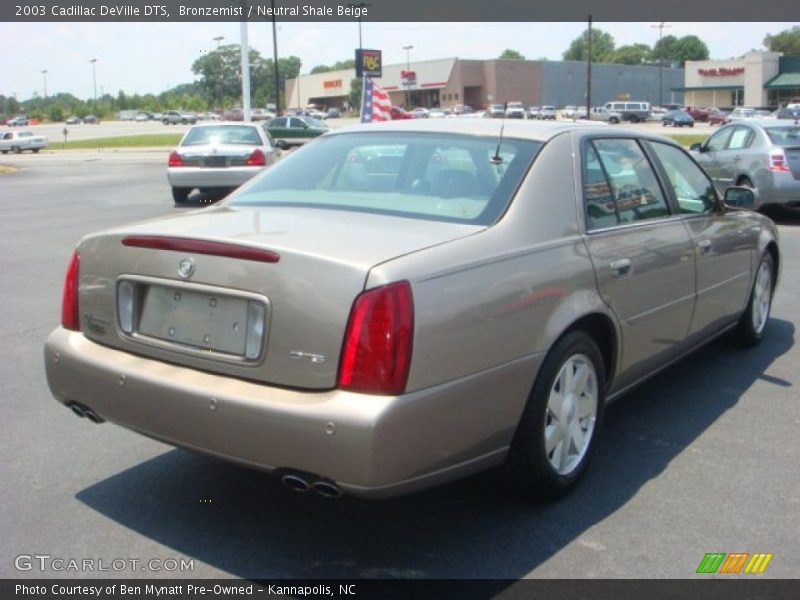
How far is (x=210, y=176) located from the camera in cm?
1623

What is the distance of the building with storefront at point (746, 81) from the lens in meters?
84.2

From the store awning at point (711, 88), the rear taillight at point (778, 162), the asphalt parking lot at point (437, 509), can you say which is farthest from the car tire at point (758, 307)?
the store awning at point (711, 88)

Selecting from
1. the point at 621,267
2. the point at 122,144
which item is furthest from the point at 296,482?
the point at 122,144

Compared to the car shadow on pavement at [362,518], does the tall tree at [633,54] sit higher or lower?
higher

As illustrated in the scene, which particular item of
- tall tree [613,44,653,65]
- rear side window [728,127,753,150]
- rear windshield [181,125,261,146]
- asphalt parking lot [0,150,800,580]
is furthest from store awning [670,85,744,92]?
asphalt parking lot [0,150,800,580]

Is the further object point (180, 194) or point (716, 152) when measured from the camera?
point (180, 194)

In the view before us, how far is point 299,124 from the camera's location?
42.0 m

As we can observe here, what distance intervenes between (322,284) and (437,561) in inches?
45.7

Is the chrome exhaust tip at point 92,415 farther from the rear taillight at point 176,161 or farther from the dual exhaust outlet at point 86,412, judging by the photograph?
the rear taillight at point 176,161

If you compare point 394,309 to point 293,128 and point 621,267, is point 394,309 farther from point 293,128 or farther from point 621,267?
point 293,128

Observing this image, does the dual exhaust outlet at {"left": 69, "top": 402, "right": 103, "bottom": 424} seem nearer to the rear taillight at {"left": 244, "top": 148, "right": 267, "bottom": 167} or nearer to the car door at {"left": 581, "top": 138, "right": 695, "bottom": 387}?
the car door at {"left": 581, "top": 138, "right": 695, "bottom": 387}

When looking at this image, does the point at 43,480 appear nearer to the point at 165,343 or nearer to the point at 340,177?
the point at 165,343

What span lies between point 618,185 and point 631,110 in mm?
75085

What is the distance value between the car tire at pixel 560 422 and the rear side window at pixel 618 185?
2.15 feet
